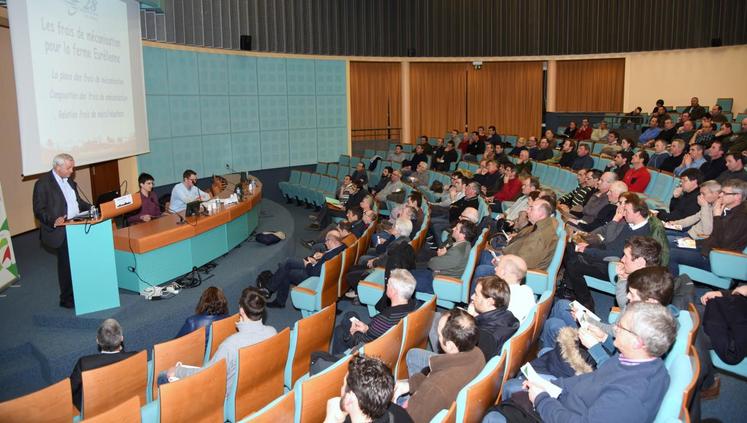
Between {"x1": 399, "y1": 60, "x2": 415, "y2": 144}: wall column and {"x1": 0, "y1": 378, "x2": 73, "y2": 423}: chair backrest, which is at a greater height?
{"x1": 399, "y1": 60, "x2": 415, "y2": 144}: wall column

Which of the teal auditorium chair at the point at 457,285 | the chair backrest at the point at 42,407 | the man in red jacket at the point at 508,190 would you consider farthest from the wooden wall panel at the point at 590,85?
the chair backrest at the point at 42,407

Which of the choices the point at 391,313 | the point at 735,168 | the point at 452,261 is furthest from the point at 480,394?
the point at 735,168

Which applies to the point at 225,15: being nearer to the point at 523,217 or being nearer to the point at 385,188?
the point at 385,188

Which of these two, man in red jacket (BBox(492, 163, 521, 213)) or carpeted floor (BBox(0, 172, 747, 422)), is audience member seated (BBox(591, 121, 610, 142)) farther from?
carpeted floor (BBox(0, 172, 747, 422))

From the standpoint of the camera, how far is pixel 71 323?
16.8 feet

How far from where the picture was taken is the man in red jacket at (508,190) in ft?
29.1

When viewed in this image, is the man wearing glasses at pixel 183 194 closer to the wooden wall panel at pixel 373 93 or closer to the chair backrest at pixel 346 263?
the chair backrest at pixel 346 263

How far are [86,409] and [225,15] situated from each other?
10257 millimetres

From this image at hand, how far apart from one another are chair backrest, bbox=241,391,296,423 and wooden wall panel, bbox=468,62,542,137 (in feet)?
56.1

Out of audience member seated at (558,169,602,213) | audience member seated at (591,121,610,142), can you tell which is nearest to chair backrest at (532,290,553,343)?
audience member seated at (558,169,602,213)

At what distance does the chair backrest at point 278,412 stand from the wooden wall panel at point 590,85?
16.7m

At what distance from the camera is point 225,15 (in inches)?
477

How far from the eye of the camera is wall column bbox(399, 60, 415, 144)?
17484 mm

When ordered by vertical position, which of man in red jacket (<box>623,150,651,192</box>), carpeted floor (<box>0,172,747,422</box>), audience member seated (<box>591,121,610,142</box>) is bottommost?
carpeted floor (<box>0,172,747,422</box>)
